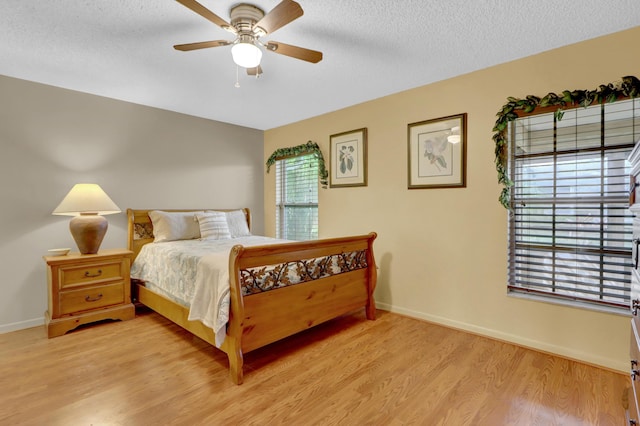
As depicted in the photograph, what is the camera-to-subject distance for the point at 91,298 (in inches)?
117

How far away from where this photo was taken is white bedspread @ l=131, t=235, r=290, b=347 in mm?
2074

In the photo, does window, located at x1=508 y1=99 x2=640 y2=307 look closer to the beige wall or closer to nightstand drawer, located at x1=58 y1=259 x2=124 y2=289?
the beige wall

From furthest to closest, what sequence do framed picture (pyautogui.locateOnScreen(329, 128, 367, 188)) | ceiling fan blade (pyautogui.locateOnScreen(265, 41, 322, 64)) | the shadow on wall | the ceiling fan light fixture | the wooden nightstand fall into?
framed picture (pyautogui.locateOnScreen(329, 128, 367, 188)) → the shadow on wall → the wooden nightstand → ceiling fan blade (pyautogui.locateOnScreen(265, 41, 322, 64)) → the ceiling fan light fixture

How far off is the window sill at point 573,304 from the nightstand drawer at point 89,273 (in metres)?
3.75

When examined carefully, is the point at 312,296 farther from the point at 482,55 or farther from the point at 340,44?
the point at 482,55

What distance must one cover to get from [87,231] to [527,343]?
410cm

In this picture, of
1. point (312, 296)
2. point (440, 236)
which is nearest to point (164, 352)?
point (312, 296)

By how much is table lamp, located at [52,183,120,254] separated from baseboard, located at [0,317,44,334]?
2.73 ft

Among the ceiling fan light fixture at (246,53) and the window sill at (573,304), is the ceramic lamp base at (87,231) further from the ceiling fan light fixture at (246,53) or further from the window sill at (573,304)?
the window sill at (573,304)

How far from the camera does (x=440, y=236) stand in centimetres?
303

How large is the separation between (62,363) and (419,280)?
3.11 meters

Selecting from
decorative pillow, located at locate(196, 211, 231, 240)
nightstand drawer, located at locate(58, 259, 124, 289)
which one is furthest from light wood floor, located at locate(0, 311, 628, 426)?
decorative pillow, located at locate(196, 211, 231, 240)

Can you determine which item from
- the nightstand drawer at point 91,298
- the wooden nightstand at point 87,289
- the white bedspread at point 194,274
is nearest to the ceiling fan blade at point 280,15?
the white bedspread at point 194,274

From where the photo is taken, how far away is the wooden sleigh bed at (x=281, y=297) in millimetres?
2045
